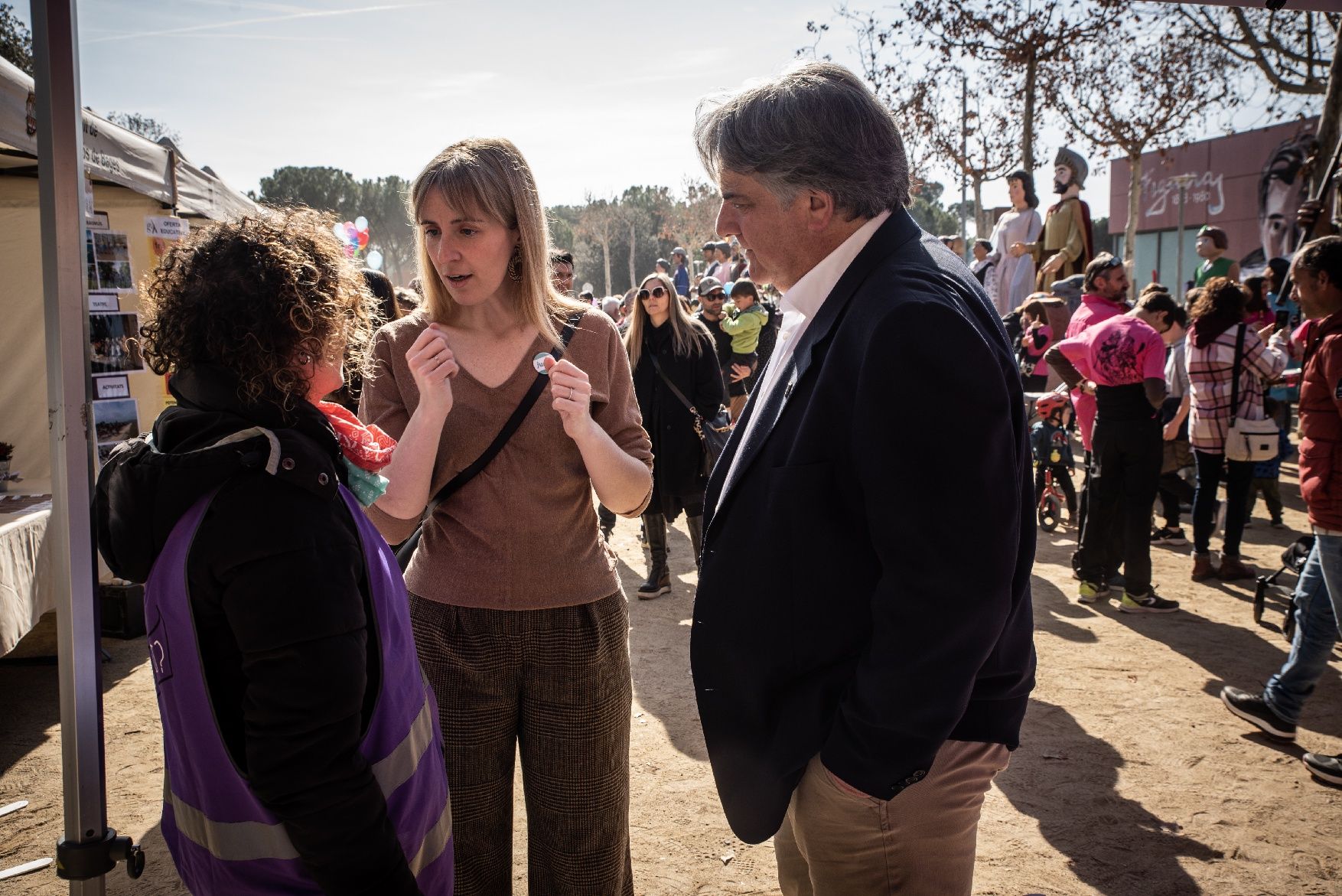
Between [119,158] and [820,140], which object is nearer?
[820,140]

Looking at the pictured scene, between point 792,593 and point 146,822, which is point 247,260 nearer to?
point 792,593

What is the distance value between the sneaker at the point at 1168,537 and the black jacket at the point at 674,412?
4.11 metres

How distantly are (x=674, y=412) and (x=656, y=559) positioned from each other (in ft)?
3.56

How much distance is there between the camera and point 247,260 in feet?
4.38

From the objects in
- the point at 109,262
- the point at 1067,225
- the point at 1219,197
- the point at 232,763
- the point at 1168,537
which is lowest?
the point at 1168,537

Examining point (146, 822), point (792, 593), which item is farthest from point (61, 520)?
point (146, 822)

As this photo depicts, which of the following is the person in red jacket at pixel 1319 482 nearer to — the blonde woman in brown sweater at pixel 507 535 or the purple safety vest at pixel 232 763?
the blonde woman in brown sweater at pixel 507 535

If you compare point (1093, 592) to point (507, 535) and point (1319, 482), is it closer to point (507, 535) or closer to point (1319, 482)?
point (1319, 482)

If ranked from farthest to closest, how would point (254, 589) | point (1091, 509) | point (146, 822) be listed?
point (1091, 509) < point (146, 822) < point (254, 589)

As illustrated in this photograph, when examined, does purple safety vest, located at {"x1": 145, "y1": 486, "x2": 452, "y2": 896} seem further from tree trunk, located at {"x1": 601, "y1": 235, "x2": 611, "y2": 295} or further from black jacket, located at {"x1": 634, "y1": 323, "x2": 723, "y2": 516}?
tree trunk, located at {"x1": 601, "y1": 235, "x2": 611, "y2": 295}

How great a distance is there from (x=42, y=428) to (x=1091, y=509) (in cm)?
703

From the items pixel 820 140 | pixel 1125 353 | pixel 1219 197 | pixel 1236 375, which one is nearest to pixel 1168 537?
pixel 1236 375

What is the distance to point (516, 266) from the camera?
210cm

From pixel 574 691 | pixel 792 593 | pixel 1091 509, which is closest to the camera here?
pixel 792 593
